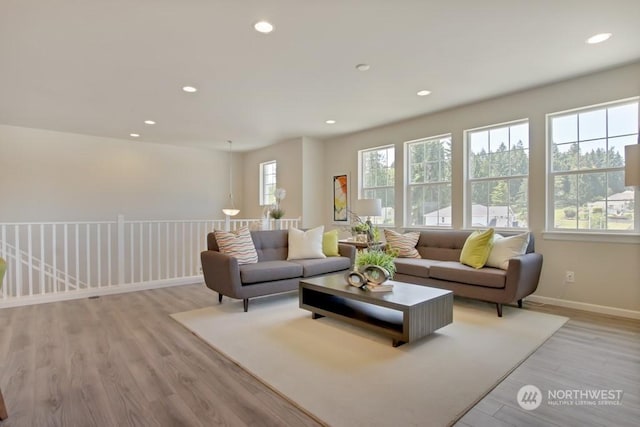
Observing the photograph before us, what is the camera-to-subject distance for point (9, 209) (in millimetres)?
5668

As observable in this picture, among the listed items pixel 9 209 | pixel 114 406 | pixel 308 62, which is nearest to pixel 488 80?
pixel 308 62

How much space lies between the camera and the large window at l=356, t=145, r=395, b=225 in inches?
226

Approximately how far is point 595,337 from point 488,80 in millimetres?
2742

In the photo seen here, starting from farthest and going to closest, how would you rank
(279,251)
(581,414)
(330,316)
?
1. (279,251)
2. (330,316)
3. (581,414)

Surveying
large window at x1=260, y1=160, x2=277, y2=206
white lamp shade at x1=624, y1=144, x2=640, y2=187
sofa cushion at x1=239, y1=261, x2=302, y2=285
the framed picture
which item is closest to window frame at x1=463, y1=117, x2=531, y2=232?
white lamp shade at x1=624, y1=144, x2=640, y2=187

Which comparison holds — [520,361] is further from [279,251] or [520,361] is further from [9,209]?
[9,209]

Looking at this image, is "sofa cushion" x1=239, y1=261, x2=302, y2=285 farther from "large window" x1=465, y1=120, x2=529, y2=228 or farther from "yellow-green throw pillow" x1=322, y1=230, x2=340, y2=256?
"large window" x1=465, y1=120, x2=529, y2=228

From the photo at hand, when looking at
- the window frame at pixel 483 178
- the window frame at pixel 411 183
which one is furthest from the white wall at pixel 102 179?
the window frame at pixel 483 178

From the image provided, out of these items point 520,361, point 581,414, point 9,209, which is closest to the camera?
point 581,414

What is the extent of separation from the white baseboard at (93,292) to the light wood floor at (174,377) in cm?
59

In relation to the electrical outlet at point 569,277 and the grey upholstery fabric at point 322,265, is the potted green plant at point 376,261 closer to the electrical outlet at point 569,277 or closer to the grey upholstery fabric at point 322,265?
the grey upholstery fabric at point 322,265

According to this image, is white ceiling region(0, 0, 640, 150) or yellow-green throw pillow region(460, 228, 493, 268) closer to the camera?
white ceiling region(0, 0, 640, 150)

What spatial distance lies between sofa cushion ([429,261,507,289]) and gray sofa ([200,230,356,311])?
125 cm

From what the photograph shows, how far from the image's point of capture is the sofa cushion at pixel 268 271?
12.1 feet
